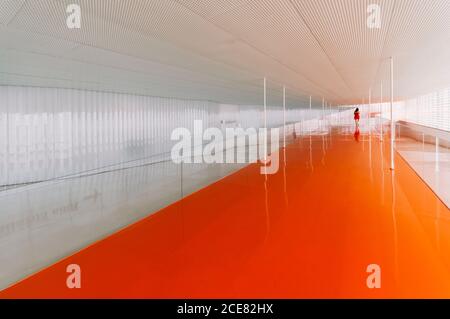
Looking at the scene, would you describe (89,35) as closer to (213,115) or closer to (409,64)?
(409,64)

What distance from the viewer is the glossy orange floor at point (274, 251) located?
2.88m

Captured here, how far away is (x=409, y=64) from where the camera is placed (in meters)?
9.70

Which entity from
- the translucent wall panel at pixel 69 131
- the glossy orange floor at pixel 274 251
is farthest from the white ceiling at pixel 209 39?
the glossy orange floor at pixel 274 251

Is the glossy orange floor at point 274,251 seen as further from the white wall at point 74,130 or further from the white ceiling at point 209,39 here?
the white wall at point 74,130

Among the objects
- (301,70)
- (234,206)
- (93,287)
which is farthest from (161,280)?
(301,70)

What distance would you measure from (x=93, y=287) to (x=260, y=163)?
874cm

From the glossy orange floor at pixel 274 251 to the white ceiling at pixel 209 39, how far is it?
2.96 m

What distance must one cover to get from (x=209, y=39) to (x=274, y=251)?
4086mm

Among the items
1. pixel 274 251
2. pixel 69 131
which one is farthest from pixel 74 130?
pixel 274 251

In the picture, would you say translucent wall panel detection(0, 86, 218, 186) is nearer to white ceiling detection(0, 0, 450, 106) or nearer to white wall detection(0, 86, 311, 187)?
white wall detection(0, 86, 311, 187)

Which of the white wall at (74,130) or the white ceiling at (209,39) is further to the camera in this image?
the white wall at (74,130)

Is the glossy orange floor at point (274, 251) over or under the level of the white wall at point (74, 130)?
under

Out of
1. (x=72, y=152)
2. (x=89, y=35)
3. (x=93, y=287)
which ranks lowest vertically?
(x=93, y=287)

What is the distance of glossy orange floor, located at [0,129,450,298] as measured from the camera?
2885 mm
